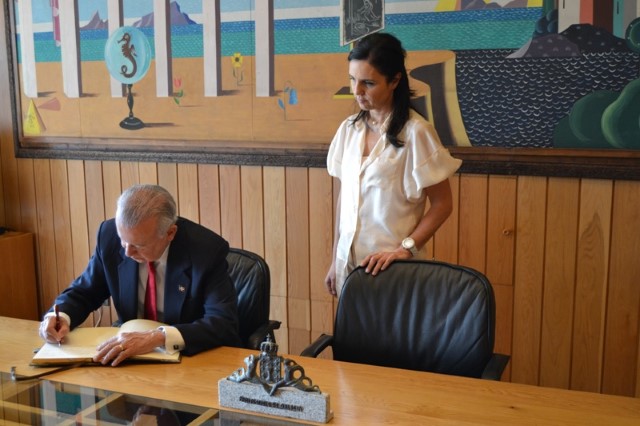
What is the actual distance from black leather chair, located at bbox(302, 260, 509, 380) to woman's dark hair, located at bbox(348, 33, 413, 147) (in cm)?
49

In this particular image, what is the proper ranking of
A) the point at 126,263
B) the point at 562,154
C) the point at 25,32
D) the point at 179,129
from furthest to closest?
the point at 25,32 < the point at 179,129 < the point at 562,154 < the point at 126,263

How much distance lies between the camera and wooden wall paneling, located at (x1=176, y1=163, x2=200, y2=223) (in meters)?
3.70

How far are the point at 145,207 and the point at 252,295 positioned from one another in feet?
1.91

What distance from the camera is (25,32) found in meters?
4.00

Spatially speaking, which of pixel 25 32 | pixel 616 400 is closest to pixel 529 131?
pixel 616 400

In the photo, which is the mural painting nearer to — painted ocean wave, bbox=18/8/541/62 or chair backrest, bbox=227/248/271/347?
painted ocean wave, bbox=18/8/541/62

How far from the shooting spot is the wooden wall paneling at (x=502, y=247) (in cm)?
306

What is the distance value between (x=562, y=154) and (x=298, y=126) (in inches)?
46.7

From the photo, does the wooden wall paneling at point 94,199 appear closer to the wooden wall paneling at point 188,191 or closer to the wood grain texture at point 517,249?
the wood grain texture at point 517,249

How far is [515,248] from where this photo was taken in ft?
10.1

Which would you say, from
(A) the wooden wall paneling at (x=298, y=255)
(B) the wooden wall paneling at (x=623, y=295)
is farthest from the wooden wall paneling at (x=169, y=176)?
(B) the wooden wall paneling at (x=623, y=295)

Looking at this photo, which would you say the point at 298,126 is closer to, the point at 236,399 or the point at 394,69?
the point at 394,69

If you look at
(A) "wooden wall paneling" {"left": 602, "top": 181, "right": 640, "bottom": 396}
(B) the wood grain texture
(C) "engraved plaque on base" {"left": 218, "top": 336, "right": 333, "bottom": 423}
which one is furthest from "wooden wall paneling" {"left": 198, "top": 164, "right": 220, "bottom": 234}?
(C) "engraved plaque on base" {"left": 218, "top": 336, "right": 333, "bottom": 423}

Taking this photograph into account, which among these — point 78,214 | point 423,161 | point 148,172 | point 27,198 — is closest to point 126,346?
point 423,161
